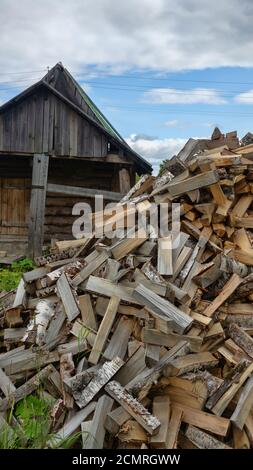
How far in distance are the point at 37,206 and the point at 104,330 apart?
695 centimetres

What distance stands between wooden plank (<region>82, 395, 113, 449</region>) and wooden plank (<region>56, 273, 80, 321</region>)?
3.42 feet

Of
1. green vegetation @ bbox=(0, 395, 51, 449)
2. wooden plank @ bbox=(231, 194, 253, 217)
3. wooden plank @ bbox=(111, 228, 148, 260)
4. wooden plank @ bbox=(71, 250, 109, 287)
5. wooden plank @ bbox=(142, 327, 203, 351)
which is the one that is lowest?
green vegetation @ bbox=(0, 395, 51, 449)

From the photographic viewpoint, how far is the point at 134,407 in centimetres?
398

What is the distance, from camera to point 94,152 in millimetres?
11469

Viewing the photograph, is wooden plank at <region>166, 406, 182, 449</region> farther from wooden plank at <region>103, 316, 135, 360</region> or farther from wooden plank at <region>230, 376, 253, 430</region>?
wooden plank at <region>103, 316, 135, 360</region>

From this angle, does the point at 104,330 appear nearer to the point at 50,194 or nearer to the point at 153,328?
the point at 153,328

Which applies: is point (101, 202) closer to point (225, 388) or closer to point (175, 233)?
point (175, 233)

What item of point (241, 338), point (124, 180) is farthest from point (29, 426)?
point (124, 180)

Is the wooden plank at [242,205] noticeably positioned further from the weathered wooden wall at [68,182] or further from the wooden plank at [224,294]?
the weathered wooden wall at [68,182]

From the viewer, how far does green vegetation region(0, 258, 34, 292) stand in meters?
8.46

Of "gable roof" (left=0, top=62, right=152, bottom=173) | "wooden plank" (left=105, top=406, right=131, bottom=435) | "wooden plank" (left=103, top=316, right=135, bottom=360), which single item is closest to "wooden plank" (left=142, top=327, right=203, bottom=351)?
"wooden plank" (left=103, top=316, right=135, bottom=360)

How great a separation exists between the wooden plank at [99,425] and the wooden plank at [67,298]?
1043 mm
